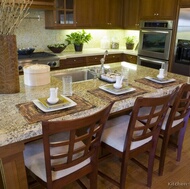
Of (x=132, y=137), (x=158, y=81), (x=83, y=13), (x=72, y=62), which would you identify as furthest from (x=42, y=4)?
(x=132, y=137)

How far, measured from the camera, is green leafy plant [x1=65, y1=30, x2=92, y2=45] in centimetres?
421

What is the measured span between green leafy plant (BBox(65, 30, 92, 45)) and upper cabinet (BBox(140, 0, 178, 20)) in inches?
48.1

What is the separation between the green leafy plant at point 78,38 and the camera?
421 centimetres

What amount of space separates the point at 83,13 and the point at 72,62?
3.41ft

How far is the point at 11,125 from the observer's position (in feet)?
3.73

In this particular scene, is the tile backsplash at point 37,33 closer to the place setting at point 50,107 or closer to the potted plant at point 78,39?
the potted plant at point 78,39

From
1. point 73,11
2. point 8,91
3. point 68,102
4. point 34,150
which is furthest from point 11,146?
point 73,11

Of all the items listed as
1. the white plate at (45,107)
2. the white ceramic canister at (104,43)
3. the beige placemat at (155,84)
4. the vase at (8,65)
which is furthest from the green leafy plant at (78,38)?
the white plate at (45,107)

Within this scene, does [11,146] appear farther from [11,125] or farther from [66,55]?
[66,55]

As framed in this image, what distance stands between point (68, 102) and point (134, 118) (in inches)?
18.6

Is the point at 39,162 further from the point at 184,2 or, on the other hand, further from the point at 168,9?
the point at 168,9

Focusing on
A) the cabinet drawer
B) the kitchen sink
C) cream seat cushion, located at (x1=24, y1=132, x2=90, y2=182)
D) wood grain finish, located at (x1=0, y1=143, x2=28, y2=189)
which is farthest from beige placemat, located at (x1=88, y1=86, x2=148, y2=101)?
the cabinet drawer

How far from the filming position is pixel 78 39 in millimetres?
4211

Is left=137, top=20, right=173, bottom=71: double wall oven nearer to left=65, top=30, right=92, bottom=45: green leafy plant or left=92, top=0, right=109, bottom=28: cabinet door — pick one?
left=92, top=0, right=109, bottom=28: cabinet door
